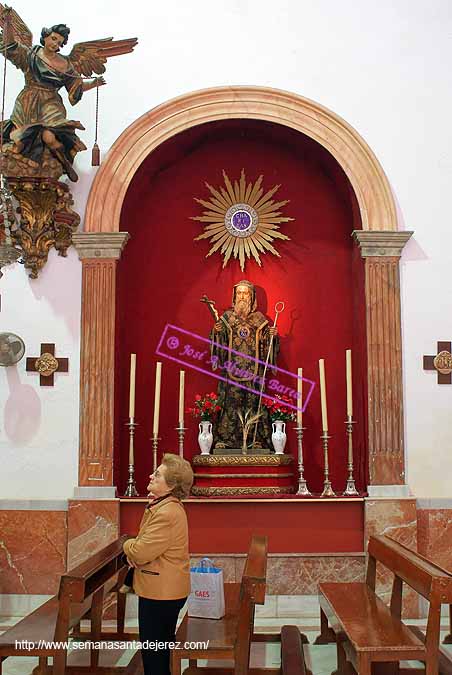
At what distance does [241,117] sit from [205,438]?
2870 mm

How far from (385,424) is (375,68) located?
3168 mm

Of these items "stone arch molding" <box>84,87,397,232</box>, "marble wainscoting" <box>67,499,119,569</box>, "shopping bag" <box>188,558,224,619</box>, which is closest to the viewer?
"shopping bag" <box>188,558,224,619</box>

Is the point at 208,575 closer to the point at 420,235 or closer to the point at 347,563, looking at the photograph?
the point at 347,563

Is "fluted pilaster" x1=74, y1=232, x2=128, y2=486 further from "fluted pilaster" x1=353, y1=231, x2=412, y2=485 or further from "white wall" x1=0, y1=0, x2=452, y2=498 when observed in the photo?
"fluted pilaster" x1=353, y1=231, x2=412, y2=485

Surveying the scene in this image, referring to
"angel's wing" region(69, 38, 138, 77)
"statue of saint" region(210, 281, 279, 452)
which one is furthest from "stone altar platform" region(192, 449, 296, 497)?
"angel's wing" region(69, 38, 138, 77)

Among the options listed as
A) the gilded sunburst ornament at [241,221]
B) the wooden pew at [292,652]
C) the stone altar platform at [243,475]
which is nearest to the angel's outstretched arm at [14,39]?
the gilded sunburst ornament at [241,221]

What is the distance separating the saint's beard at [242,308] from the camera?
728cm

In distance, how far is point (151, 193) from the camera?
778cm

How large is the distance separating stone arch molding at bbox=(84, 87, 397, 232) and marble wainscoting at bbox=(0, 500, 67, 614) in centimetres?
241

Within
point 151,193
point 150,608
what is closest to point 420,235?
point 151,193

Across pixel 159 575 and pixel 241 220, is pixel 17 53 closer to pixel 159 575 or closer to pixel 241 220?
pixel 241 220

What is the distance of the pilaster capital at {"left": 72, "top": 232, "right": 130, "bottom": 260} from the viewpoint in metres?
6.78

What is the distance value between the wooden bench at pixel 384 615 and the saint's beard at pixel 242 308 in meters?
2.64

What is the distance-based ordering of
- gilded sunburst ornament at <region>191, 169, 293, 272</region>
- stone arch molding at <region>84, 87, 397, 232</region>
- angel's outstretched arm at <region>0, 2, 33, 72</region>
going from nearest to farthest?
angel's outstretched arm at <region>0, 2, 33, 72</region>, stone arch molding at <region>84, 87, 397, 232</region>, gilded sunburst ornament at <region>191, 169, 293, 272</region>
